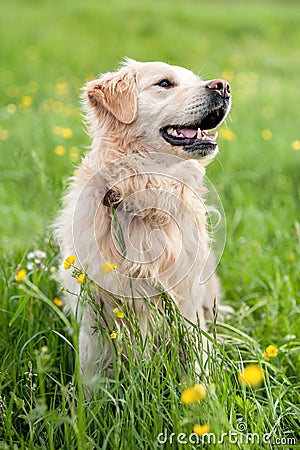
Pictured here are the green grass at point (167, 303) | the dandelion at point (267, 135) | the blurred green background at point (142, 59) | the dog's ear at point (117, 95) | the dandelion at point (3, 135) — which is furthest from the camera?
the dandelion at point (3, 135)

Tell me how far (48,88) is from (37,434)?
691 cm

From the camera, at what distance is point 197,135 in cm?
251

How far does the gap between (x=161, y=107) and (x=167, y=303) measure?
3.14 feet

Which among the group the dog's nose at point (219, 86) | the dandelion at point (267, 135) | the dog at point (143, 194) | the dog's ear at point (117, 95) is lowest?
the dog at point (143, 194)

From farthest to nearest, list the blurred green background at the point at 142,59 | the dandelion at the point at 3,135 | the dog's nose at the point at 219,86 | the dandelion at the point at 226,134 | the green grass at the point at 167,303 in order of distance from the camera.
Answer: the dandelion at the point at 3,135 < the dandelion at the point at 226,134 < the blurred green background at the point at 142,59 < the dog's nose at the point at 219,86 < the green grass at the point at 167,303

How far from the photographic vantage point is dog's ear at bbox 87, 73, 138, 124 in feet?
8.55

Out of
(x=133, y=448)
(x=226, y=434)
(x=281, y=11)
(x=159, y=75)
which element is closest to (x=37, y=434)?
(x=133, y=448)

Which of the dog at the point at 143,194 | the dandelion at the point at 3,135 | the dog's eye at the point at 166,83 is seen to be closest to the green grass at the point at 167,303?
the dandelion at the point at 3,135

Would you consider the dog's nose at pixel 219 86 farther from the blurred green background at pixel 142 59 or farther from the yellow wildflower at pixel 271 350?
the yellow wildflower at pixel 271 350

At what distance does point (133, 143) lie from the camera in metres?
2.62

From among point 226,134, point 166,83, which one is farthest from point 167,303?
point 226,134

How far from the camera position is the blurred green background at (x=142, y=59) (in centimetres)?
407

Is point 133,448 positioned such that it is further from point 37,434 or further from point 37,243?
point 37,243

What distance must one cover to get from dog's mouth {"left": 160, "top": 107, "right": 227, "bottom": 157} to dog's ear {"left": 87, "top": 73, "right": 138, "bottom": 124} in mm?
192
